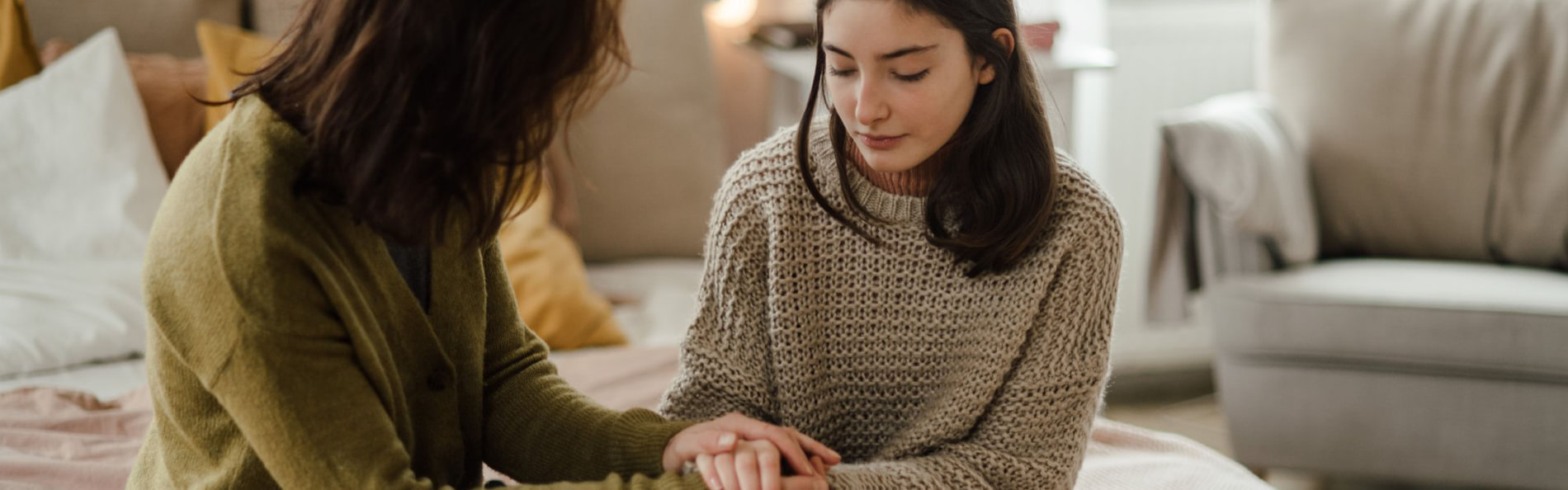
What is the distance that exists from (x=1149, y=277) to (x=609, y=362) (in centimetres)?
113

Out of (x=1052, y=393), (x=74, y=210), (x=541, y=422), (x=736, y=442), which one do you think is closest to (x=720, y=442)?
(x=736, y=442)

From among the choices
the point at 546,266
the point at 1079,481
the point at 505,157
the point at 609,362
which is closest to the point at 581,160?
the point at 546,266

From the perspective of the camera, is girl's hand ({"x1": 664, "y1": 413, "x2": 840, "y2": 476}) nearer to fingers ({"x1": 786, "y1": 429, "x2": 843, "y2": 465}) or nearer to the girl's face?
fingers ({"x1": 786, "y1": 429, "x2": 843, "y2": 465})

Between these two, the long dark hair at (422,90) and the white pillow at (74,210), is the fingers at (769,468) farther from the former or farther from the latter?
the white pillow at (74,210)

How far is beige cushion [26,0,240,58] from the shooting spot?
7.02 feet

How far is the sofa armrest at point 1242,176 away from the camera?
7.11 feet

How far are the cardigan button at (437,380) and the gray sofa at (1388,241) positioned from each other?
161cm

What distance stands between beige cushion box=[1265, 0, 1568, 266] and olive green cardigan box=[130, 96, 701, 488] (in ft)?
6.46

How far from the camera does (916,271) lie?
3.56 feet

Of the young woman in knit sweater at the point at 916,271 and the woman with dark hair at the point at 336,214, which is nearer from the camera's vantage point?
the woman with dark hair at the point at 336,214

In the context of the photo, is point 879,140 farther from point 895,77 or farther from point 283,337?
point 283,337

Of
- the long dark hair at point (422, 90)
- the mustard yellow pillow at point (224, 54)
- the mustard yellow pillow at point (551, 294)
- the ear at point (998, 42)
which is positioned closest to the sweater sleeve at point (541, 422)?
the long dark hair at point (422, 90)

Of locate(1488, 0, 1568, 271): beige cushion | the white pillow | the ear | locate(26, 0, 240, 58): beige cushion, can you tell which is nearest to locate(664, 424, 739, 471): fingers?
the ear

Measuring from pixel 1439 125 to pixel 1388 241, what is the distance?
24 cm
